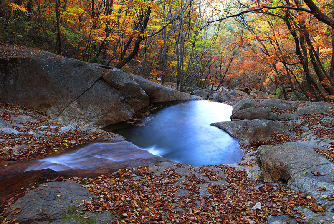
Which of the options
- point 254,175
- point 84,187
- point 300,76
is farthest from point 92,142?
point 300,76

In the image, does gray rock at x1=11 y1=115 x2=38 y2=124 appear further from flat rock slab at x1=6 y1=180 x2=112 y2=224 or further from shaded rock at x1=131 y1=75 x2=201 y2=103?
shaded rock at x1=131 y1=75 x2=201 y2=103

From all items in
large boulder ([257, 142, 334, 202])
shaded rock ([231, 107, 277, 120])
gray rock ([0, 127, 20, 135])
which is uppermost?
shaded rock ([231, 107, 277, 120])

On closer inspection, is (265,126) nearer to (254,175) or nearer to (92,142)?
(254,175)

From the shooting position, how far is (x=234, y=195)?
5734mm

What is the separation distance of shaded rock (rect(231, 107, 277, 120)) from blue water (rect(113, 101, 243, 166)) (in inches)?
76.4

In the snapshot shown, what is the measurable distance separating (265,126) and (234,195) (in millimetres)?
7208

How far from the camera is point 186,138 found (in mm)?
12531

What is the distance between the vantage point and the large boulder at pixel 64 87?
1203cm

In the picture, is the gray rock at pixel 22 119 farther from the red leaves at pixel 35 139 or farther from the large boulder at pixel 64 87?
the large boulder at pixel 64 87

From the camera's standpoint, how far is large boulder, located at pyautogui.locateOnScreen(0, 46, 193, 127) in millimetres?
12031

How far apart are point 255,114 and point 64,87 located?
12.4 meters

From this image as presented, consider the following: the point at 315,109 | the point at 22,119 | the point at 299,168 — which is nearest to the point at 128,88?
the point at 22,119

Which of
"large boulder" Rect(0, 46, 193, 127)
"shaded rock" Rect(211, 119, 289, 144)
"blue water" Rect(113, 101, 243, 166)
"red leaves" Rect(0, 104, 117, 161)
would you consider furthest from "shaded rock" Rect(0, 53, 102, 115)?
"shaded rock" Rect(211, 119, 289, 144)

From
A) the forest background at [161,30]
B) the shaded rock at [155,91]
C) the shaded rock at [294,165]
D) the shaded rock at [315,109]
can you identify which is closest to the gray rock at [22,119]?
the forest background at [161,30]
